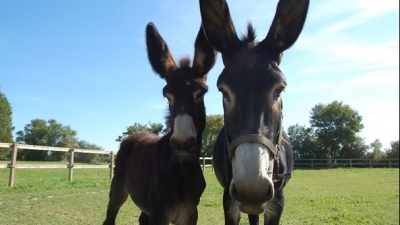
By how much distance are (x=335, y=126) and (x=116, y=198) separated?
42238 mm

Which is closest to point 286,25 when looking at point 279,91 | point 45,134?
point 279,91

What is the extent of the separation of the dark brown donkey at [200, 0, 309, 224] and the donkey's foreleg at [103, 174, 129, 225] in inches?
103

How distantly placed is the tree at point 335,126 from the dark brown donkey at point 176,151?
3650 cm

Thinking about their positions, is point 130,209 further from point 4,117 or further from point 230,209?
point 4,117

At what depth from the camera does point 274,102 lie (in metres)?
2.36

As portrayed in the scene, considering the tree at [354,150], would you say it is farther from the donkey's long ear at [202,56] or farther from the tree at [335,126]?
the donkey's long ear at [202,56]

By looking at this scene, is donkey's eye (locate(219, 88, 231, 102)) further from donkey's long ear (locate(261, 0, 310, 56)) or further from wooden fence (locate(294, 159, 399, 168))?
wooden fence (locate(294, 159, 399, 168))

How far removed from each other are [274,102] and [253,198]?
32.3 inches

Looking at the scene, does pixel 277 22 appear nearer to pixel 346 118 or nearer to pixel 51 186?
pixel 51 186

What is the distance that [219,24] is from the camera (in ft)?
9.75

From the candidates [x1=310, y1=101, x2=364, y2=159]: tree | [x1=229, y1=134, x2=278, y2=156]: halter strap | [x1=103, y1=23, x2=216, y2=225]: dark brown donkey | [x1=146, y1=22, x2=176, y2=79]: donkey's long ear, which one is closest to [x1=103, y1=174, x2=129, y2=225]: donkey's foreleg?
[x1=103, y1=23, x2=216, y2=225]: dark brown donkey

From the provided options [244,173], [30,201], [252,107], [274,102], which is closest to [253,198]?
[244,173]

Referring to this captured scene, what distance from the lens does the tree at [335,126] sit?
37.2 meters

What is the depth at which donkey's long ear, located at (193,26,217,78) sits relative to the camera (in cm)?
421
